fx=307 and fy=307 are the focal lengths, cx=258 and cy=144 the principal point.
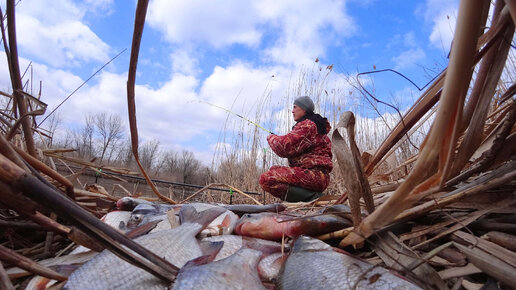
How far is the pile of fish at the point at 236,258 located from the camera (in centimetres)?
80

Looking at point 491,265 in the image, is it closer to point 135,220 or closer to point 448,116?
point 448,116

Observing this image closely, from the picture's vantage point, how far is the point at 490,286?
0.72m

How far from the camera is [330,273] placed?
0.86 m

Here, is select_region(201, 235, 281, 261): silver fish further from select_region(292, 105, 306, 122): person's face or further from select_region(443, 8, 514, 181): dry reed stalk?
select_region(292, 105, 306, 122): person's face

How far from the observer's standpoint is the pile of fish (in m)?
0.80

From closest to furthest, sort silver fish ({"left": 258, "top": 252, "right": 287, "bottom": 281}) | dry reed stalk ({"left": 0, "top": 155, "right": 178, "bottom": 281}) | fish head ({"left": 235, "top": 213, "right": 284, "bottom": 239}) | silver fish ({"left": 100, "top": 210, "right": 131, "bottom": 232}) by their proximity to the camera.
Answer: dry reed stalk ({"left": 0, "top": 155, "right": 178, "bottom": 281}), silver fish ({"left": 258, "top": 252, "right": 287, "bottom": 281}), fish head ({"left": 235, "top": 213, "right": 284, "bottom": 239}), silver fish ({"left": 100, "top": 210, "right": 131, "bottom": 232})

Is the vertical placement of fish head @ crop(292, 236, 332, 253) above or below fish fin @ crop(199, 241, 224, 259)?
above

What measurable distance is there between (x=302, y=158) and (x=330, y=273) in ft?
10.3

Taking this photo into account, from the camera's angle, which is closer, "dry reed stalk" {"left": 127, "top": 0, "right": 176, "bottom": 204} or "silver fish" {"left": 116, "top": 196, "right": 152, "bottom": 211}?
"dry reed stalk" {"left": 127, "top": 0, "right": 176, "bottom": 204}

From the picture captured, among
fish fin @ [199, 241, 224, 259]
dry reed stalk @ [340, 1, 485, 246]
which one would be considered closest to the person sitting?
fish fin @ [199, 241, 224, 259]

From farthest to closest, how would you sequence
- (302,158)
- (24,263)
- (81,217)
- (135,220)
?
(302,158)
(135,220)
(24,263)
(81,217)

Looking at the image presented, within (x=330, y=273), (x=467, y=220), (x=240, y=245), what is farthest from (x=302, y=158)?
(x=330, y=273)

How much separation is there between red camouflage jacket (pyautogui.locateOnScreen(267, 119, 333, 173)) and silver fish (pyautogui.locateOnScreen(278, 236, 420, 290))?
9.20 feet

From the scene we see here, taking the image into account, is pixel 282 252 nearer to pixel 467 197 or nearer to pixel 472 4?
pixel 467 197
